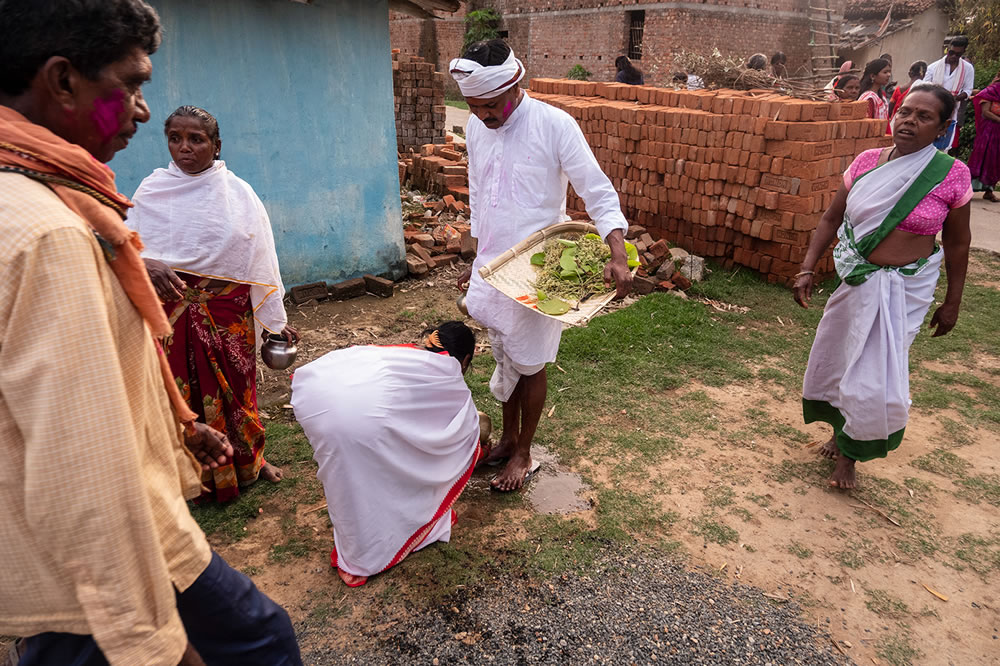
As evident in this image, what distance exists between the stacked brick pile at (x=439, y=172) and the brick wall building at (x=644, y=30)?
12.0 metres

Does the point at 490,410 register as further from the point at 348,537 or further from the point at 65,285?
the point at 65,285

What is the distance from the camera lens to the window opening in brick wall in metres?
20.4

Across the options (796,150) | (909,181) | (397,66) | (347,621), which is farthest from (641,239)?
(397,66)

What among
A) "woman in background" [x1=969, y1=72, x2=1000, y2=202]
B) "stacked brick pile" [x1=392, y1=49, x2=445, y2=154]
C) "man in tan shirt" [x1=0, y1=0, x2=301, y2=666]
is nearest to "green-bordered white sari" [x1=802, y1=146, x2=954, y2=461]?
"man in tan shirt" [x1=0, y1=0, x2=301, y2=666]

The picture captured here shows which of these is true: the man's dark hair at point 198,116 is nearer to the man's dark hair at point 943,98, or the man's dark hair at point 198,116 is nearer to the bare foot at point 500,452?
the bare foot at point 500,452

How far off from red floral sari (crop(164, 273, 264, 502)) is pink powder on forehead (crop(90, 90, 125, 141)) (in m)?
2.03

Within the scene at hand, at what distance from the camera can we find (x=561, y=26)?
22.1m

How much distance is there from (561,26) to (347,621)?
22.9 m

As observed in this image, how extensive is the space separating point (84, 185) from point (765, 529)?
328 centimetres

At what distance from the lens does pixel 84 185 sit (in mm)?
1220

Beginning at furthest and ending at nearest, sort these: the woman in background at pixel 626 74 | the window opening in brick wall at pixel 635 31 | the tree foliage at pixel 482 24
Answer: the tree foliage at pixel 482 24, the window opening in brick wall at pixel 635 31, the woman in background at pixel 626 74

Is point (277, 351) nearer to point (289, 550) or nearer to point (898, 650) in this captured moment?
point (289, 550)

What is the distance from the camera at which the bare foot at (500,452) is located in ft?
12.8

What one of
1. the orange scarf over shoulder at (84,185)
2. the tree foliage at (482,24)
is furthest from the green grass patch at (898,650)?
the tree foliage at (482,24)
